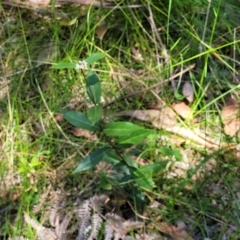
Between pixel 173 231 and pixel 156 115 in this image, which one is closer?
pixel 173 231

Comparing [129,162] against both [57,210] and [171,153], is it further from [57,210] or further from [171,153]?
[57,210]

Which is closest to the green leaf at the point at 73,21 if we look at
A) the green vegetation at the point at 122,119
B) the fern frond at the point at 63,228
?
the green vegetation at the point at 122,119

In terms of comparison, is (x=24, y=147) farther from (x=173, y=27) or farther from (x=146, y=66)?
(x=173, y=27)

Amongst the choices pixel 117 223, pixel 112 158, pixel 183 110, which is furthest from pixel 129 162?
pixel 183 110

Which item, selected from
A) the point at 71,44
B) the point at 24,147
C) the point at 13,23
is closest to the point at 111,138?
the point at 24,147

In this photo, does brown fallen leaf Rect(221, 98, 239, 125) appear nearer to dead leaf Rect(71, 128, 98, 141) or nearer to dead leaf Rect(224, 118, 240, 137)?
dead leaf Rect(224, 118, 240, 137)
